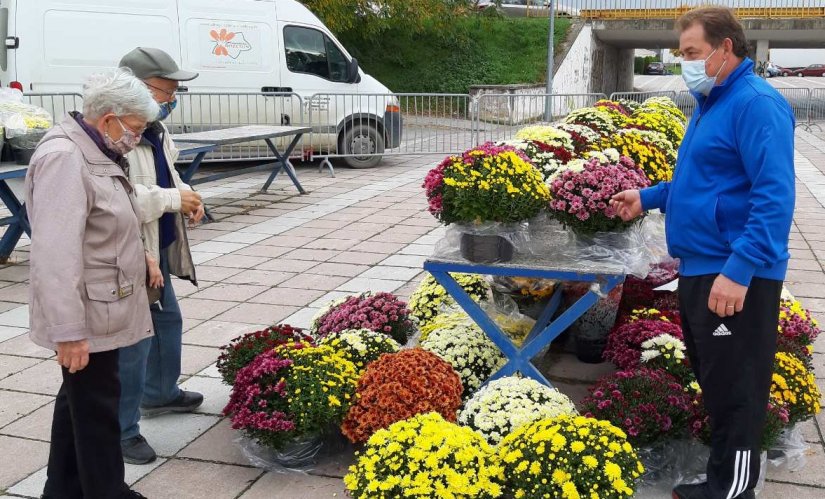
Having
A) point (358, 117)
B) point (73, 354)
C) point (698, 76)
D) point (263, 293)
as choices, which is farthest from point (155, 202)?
point (358, 117)

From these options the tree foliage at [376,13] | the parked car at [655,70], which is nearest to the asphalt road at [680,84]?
the parked car at [655,70]

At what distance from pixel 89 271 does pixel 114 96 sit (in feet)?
2.00

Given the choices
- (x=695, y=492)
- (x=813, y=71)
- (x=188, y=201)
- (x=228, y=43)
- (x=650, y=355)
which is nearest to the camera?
(x=695, y=492)

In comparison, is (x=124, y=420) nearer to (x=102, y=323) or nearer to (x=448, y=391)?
(x=102, y=323)

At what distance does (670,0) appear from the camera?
3200cm

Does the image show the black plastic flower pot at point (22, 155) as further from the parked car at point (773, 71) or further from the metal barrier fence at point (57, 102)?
the parked car at point (773, 71)

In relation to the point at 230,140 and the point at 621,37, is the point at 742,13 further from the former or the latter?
the point at 230,140

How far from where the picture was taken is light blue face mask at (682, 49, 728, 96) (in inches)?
120

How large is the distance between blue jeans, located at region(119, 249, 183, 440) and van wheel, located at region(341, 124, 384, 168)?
953 cm

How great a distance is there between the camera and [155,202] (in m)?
3.63

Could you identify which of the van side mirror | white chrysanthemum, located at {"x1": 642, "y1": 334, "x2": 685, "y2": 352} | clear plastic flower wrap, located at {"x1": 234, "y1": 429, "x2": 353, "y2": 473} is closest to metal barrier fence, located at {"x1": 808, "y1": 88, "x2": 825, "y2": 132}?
the van side mirror

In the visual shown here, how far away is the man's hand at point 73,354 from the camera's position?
9.47 feet

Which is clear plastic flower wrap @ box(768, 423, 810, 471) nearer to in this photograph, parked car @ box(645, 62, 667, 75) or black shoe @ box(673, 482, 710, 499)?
black shoe @ box(673, 482, 710, 499)

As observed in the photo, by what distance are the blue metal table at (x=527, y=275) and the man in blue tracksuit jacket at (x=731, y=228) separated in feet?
1.86
